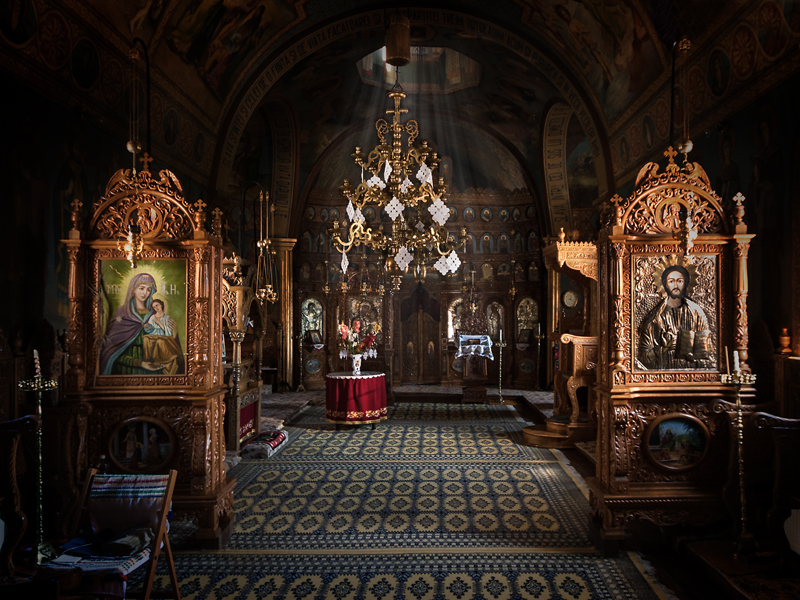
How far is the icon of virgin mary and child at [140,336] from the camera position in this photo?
14.4 feet

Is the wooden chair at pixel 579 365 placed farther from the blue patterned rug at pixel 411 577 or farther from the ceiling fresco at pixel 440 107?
the ceiling fresco at pixel 440 107

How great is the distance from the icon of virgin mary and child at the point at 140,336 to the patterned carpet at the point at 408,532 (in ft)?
5.28

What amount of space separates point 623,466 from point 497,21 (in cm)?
760

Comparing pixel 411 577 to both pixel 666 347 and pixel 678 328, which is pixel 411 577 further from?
pixel 678 328

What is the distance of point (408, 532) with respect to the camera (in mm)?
4676

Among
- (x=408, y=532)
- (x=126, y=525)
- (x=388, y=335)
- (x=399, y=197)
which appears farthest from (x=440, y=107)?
(x=126, y=525)

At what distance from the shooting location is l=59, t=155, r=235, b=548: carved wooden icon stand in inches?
171

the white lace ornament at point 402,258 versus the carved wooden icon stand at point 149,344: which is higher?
the white lace ornament at point 402,258

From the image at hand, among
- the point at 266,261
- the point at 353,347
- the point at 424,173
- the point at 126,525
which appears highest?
the point at 424,173

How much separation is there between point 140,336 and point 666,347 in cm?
454

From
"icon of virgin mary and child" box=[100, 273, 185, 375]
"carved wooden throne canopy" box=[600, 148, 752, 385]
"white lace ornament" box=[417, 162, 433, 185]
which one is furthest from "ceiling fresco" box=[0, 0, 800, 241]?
"white lace ornament" box=[417, 162, 433, 185]

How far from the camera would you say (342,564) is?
409 centimetres

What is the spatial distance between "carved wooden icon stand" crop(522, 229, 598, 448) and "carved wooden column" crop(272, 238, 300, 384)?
7239mm

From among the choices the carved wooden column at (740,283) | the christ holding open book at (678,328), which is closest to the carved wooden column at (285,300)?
the christ holding open book at (678,328)
